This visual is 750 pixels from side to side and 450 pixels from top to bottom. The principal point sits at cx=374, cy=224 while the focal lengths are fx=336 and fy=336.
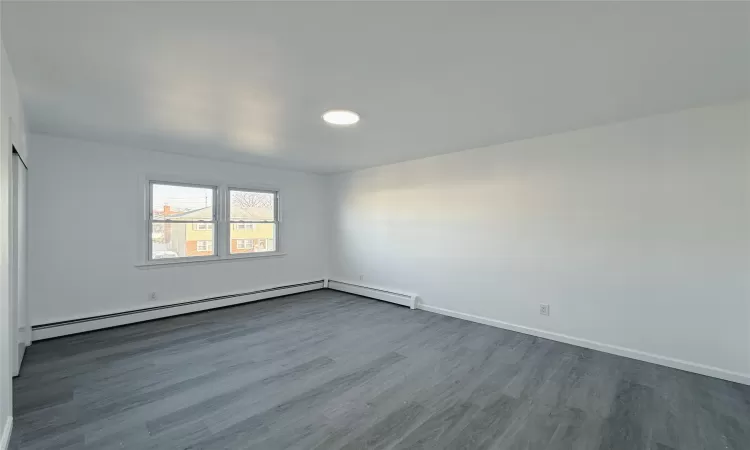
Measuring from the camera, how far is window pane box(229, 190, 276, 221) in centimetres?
563

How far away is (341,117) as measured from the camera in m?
3.20

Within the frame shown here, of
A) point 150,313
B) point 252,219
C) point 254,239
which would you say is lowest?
point 150,313

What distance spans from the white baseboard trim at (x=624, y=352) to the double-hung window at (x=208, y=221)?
3.62m

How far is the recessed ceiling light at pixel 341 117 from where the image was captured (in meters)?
3.08

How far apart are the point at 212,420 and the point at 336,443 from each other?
91cm

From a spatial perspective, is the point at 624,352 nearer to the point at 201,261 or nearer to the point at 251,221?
the point at 251,221

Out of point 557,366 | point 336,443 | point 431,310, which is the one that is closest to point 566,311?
point 557,366

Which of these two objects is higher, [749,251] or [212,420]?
[749,251]

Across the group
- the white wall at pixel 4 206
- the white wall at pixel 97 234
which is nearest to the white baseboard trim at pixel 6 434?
the white wall at pixel 4 206

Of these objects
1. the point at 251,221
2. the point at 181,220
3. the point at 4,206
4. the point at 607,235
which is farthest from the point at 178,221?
the point at 607,235

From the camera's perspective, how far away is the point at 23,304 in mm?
3408

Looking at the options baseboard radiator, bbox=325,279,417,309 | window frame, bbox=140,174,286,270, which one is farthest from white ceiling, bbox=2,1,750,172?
baseboard radiator, bbox=325,279,417,309

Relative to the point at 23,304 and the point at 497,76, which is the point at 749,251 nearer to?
the point at 497,76

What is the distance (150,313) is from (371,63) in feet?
14.8
